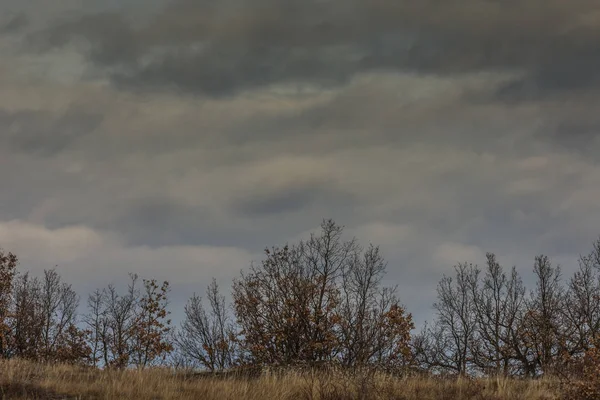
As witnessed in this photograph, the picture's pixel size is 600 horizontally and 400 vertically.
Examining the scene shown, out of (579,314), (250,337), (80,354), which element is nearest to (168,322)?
(80,354)

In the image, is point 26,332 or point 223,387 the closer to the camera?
point 223,387

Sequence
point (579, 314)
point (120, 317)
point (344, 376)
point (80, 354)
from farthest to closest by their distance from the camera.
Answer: point (120, 317)
point (579, 314)
point (80, 354)
point (344, 376)

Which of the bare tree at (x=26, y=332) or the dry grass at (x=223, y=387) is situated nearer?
the dry grass at (x=223, y=387)

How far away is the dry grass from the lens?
14.1 metres

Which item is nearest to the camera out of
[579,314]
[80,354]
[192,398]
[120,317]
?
[192,398]

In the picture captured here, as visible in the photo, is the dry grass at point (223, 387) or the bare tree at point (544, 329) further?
Answer: the bare tree at point (544, 329)

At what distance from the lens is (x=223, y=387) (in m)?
15.5

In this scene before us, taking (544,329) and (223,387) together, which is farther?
(544,329)

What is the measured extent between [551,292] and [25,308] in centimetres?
4997

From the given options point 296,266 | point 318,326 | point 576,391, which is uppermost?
point 296,266

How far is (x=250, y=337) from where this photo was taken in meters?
30.0

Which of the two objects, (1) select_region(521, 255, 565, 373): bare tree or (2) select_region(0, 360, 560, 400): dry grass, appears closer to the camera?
(2) select_region(0, 360, 560, 400): dry grass

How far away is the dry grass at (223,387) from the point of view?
14117mm

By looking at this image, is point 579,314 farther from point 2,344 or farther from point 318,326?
point 2,344
